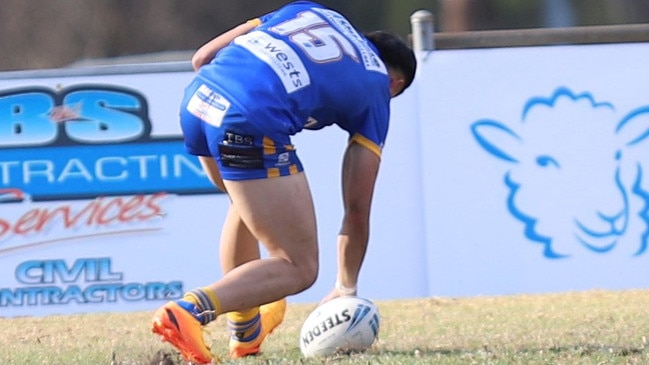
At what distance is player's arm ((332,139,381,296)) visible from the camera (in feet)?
16.0

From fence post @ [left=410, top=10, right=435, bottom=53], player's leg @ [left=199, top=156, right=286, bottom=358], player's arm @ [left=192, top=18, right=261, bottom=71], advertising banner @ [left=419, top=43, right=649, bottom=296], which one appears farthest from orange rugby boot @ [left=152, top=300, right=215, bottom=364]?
fence post @ [left=410, top=10, right=435, bottom=53]

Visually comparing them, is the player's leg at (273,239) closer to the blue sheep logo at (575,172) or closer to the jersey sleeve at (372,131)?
the jersey sleeve at (372,131)

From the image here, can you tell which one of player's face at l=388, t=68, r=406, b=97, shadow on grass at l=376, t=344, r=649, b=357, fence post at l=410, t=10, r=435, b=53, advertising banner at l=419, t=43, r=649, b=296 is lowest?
advertising banner at l=419, t=43, r=649, b=296

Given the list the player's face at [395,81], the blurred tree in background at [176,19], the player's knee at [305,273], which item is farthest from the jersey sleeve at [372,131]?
the blurred tree in background at [176,19]

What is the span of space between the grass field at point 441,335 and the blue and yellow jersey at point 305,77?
0.91 meters

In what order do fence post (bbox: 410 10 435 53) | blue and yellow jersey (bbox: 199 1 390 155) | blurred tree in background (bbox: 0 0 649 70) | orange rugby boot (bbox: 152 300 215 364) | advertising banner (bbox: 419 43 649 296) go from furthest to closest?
blurred tree in background (bbox: 0 0 649 70) → fence post (bbox: 410 10 435 53) → advertising banner (bbox: 419 43 649 296) → blue and yellow jersey (bbox: 199 1 390 155) → orange rugby boot (bbox: 152 300 215 364)

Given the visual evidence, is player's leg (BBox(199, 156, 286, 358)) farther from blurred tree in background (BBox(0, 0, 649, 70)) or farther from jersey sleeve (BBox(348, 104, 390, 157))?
blurred tree in background (BBox(0, 0, 649, 70))

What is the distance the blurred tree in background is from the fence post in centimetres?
41

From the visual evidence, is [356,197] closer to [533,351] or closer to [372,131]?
[372,131]

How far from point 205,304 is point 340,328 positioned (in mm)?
621

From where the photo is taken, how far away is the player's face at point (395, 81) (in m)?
5.14

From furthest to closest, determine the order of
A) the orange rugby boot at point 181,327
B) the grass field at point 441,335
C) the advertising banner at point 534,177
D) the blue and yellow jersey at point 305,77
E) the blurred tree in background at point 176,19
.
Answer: the blurred tree in background at point 176,19 → the advertising banner at point 534,177 → the grass field at point 441,335 → the blue and yellow jersey at point 305,77 → the orange rugby boot at point 181,327

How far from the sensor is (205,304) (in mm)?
4547

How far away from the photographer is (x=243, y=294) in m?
4.62
